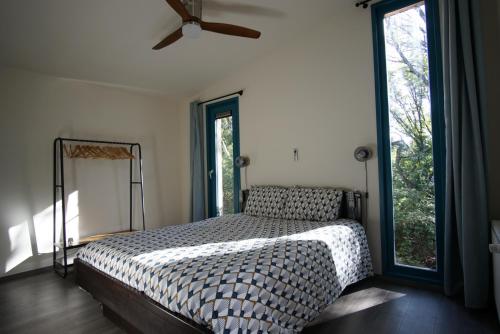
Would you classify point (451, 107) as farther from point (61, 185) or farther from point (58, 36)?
point (61, 185)

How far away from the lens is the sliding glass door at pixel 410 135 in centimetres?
257

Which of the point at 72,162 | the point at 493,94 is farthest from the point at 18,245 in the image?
the point at 493,94

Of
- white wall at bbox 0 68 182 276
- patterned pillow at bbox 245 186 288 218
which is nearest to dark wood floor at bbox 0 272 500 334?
white wall at bbox 0 68 182 276

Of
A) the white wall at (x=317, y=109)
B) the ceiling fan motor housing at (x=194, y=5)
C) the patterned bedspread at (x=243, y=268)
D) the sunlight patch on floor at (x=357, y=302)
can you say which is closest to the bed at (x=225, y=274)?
the patterned bedspread at (x=243, y=268)

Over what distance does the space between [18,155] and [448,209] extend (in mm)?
4507

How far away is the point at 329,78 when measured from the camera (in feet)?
10.6

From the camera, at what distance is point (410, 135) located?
2.74m

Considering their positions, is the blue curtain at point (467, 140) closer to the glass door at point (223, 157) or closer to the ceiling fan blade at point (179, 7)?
the ceiling fan blade at point (179, 7)

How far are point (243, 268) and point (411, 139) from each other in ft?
6.92

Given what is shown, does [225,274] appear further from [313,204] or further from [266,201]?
[266,201]

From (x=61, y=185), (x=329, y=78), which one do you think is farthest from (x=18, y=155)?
(x=329, y=78)

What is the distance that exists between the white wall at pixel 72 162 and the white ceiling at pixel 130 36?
30 centimetres

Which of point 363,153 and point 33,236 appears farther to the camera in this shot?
point 33,236

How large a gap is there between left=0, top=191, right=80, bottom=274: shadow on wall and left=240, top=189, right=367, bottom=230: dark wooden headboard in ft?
11.2
